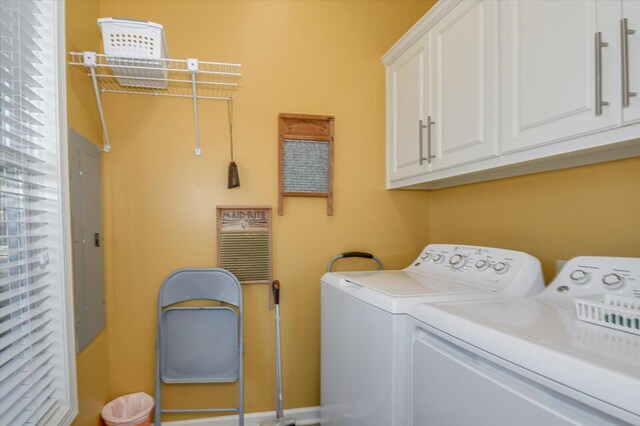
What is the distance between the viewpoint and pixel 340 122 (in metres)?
2.11

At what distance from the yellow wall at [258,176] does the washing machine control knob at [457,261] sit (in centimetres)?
65

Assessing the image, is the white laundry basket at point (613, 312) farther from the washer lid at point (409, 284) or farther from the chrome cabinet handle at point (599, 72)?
the chrome cabinet handle at point (599, 72)

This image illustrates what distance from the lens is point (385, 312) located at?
3.67 ft

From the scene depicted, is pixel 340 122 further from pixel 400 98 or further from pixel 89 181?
pixel 89 181

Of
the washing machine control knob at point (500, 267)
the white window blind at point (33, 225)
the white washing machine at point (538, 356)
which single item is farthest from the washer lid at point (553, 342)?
the white window blind at point (33, 225)

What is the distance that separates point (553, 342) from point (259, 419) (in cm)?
182

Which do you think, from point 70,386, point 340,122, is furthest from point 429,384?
point 340,122

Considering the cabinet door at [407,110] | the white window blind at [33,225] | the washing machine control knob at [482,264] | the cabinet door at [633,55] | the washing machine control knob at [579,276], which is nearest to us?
the cabinet door at [633,55]

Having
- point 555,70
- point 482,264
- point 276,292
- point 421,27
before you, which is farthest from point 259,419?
point 421,27

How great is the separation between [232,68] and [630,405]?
2111mm

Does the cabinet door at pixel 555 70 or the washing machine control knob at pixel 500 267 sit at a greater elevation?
the cabinet door at pixel 555 70

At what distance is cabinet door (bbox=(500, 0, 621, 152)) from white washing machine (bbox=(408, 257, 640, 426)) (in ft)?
1.52

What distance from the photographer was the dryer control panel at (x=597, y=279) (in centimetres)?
97

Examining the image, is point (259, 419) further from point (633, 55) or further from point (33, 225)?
point (633, 55)
